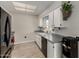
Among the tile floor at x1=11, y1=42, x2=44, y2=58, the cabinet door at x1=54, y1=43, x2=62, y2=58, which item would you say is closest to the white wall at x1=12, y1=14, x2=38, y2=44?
the tile floor at x1=11, y1=42, x2=44, y2=58

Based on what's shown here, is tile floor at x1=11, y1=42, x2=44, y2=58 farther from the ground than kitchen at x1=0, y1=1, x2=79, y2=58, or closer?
closer

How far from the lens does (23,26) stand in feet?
22.4

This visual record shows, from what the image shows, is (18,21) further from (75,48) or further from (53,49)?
(75,48)

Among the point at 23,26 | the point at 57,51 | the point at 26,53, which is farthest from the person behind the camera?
the point at 23,26

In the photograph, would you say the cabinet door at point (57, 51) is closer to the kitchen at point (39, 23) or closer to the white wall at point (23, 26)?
the kitchen at point (39, 23)

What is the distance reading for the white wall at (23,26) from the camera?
6.46 m

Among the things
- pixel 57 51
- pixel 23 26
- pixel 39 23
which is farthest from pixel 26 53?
pixel 39 23

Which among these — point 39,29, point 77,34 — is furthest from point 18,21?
point 77,34

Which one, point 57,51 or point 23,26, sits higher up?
point 23,26

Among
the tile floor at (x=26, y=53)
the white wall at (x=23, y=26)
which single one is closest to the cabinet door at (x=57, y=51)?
the tile floor at (x=26, y=53)

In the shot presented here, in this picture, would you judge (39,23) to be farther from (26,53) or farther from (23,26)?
(26,53)

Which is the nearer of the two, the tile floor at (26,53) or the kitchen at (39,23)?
the kitchen at (39,23)

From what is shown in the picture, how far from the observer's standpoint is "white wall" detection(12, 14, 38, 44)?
21.2 feet

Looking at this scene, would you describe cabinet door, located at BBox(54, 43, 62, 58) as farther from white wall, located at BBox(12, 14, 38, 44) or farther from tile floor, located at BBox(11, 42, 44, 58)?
white wall, located at BBox(12, 14, 38, 44)
